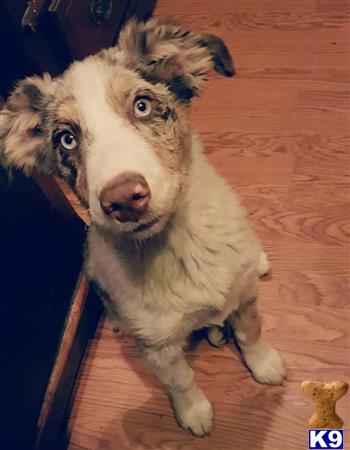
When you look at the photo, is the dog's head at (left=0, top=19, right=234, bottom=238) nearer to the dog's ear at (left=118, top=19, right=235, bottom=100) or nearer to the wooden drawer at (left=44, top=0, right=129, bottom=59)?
the dog's ear at (left=118, top=19, right=235, bottom=100)

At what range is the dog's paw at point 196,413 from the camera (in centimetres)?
164

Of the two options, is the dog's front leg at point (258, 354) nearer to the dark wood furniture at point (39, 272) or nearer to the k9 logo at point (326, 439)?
the k9 logo at point (326, 439)

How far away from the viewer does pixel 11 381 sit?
1493 millimetres

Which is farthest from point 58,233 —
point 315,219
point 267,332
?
point 315,219

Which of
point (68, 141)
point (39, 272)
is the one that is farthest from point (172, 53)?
point (39, 272)

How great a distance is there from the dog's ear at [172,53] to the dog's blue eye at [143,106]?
0.10 m

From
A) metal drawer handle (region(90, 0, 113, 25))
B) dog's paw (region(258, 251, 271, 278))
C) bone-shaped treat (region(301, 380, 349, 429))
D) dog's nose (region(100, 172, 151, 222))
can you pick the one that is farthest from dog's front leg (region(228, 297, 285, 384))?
metal drawer handle (region(90, 0, 113, 25))

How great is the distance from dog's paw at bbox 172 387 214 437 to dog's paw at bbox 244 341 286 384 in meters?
0.19

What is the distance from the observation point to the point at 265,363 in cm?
170

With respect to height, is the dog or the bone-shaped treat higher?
the dog

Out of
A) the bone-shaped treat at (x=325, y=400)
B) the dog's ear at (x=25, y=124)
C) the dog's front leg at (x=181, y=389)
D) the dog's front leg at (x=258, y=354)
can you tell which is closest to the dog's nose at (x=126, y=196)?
the dog's ear at (x=25, y=124)

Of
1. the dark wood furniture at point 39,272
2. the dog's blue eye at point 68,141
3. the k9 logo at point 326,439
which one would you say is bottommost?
the k9 logo at point 326,439

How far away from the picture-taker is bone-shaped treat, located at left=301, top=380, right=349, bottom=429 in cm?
158

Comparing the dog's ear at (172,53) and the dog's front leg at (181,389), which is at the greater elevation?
the dog's ear at (172,53)
